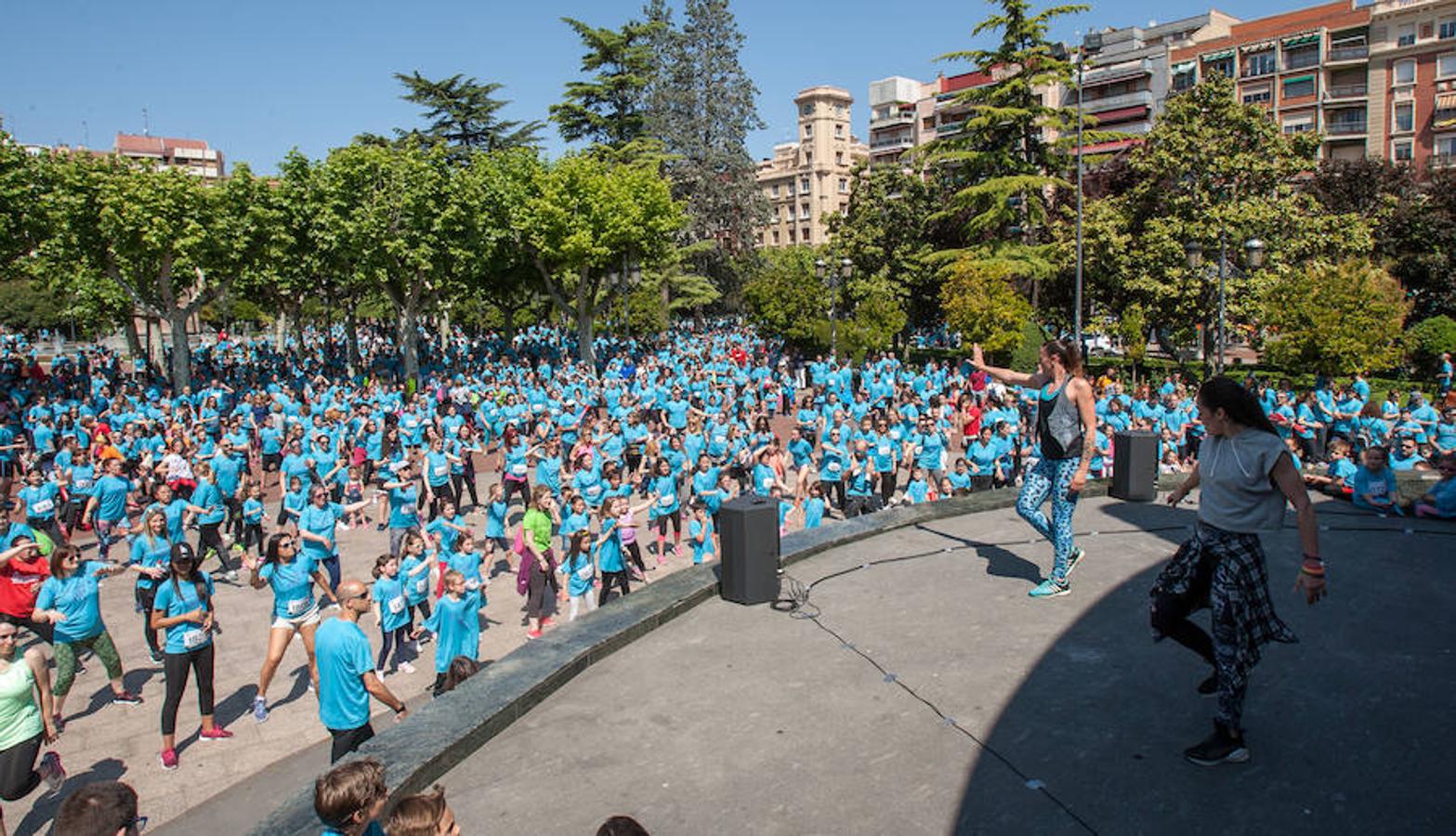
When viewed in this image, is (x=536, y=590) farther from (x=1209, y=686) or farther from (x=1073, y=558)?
(x=1209, y=686)

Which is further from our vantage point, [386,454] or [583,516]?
[386,454]

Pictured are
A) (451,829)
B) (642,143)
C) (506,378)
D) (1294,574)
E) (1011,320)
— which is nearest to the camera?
(451,829)

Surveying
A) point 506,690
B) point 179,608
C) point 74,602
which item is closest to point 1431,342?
point 506,690

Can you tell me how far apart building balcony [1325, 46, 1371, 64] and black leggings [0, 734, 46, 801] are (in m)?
70.2

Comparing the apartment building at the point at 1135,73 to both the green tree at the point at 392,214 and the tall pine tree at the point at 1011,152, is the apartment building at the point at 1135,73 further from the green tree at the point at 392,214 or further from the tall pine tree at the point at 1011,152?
the green tree at the point at 392,214

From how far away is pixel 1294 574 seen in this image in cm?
684

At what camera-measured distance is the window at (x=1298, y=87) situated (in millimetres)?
58719

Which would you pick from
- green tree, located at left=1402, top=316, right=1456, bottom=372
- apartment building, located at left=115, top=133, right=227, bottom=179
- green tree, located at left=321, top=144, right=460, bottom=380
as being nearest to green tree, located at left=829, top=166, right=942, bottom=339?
green tree, located at left=1402, top=316, right=1456, bottom=372

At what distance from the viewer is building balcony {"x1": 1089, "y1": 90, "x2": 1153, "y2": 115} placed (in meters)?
67.9

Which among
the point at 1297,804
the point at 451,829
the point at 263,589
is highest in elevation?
the point at 451,829

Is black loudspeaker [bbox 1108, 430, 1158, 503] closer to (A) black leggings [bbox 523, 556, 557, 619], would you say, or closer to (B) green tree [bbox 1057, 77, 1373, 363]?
(A) black leggings [bbox 523, 556, 557, 619]

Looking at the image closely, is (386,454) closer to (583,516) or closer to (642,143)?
(583,516)

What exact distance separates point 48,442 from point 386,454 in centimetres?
618

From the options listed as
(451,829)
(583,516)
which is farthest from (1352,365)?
(451,829)
